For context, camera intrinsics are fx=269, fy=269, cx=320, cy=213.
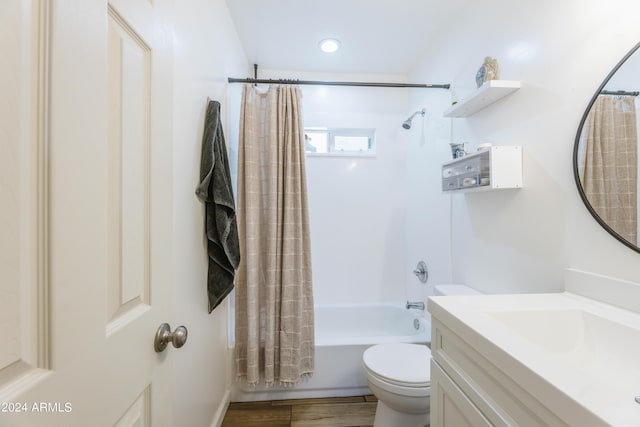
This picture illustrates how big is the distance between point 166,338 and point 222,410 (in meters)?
1.29

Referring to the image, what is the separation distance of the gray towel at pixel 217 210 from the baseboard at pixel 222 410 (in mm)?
662

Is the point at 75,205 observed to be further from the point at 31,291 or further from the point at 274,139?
the point at 274,139

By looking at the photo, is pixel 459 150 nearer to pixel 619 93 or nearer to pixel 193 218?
pixel 619 93

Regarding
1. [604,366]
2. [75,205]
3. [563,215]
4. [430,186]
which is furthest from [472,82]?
[75,205]

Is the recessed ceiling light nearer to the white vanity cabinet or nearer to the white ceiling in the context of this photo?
the white ceiling

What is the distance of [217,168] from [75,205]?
36.4 inches

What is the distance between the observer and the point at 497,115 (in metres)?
1.34

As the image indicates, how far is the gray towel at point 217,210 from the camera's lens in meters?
1.28

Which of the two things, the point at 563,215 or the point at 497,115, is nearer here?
the point at 563,215

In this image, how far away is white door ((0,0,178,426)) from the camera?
34 cm

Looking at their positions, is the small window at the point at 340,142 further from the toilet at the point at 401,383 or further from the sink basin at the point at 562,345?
the sink basin at the point at 562,345

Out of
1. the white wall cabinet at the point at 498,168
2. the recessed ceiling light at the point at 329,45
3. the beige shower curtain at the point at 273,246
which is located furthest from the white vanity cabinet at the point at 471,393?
the recessed ceiling light at the point at 329,45

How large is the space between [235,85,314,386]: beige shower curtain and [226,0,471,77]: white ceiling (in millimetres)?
467

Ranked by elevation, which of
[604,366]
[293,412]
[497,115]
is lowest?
[293,412]
